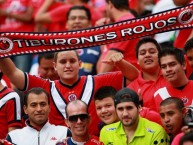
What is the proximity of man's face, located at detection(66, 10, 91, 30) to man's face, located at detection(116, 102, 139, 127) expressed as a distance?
3.98 m

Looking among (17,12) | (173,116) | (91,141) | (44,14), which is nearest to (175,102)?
(173,116)

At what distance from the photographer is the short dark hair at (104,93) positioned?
11031 mm

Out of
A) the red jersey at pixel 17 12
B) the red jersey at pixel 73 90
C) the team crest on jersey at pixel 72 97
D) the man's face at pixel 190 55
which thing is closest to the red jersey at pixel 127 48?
the red jersey at pixel 73 90

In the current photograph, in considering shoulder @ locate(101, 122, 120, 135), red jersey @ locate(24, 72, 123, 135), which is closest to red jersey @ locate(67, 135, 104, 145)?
shoulder @ locate(101, 122, 120, 135)

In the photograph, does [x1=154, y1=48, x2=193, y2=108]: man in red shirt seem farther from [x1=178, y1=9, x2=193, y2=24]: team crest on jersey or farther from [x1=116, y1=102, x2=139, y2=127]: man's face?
[x1=116, y1=102, x2=139, y2=127]: man's face

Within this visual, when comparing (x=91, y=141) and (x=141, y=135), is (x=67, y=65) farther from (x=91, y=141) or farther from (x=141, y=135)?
(x=141, y=135)

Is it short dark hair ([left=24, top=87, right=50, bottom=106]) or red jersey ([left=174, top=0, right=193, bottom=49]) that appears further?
red jersey ([left=174, top=0, right=193, bottom=49])

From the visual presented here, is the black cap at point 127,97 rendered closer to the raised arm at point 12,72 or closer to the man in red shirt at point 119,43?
the raised arm at point 12,72

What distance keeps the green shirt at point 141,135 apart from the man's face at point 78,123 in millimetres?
238

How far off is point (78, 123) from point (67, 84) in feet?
4.78

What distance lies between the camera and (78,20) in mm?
13977

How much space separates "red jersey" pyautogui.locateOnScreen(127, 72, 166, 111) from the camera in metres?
11.1

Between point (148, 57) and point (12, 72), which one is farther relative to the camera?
point (148, 57)

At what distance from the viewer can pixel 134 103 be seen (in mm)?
10117
